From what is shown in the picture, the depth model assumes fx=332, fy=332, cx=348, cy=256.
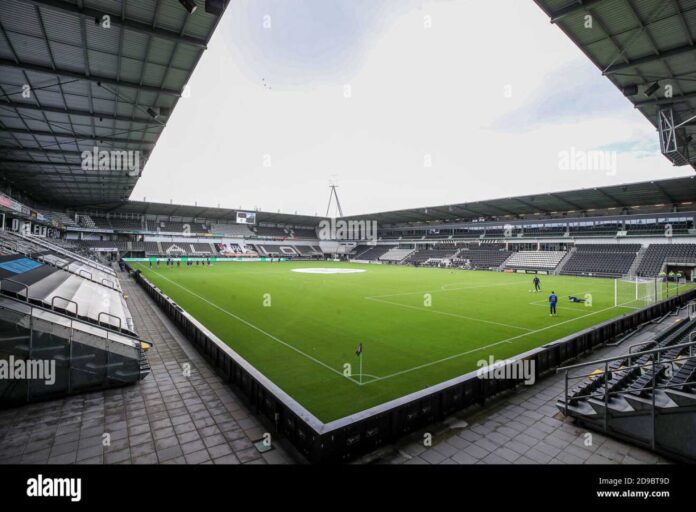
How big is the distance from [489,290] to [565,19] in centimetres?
Answer: 2162

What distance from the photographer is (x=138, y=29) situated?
11156 mm

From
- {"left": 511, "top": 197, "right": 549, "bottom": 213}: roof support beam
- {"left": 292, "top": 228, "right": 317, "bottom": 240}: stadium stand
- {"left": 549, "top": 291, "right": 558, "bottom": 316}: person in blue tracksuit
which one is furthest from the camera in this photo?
{"left": 292, "top": 228, "right": 317, "bottom": 240}: stadium stand

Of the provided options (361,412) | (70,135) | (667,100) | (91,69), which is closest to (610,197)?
(667,100)

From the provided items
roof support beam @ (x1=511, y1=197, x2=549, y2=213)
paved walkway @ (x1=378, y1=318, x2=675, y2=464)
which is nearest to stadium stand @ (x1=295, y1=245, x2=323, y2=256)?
roof support beam @ (x1=511, y1=197, x2=549, y2=213)

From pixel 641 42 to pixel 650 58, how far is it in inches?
36.0

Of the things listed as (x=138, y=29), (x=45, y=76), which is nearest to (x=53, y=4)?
(x=138, y=29)

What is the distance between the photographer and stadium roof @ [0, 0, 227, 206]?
10.7 meters

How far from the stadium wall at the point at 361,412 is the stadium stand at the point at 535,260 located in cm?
4383

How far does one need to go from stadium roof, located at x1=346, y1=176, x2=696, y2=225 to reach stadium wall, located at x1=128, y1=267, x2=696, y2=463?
43.1 meters

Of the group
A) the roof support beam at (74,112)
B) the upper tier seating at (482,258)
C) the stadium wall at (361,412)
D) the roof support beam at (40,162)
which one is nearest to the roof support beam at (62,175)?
the roof support beam at (40,162)

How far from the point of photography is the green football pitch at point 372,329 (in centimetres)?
928

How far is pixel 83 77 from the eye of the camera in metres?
14.0

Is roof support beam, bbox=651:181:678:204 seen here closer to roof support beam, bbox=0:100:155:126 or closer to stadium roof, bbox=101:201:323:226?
roof support beam, bbox=0:100:155:126

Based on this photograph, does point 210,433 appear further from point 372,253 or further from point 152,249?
point 372,253
